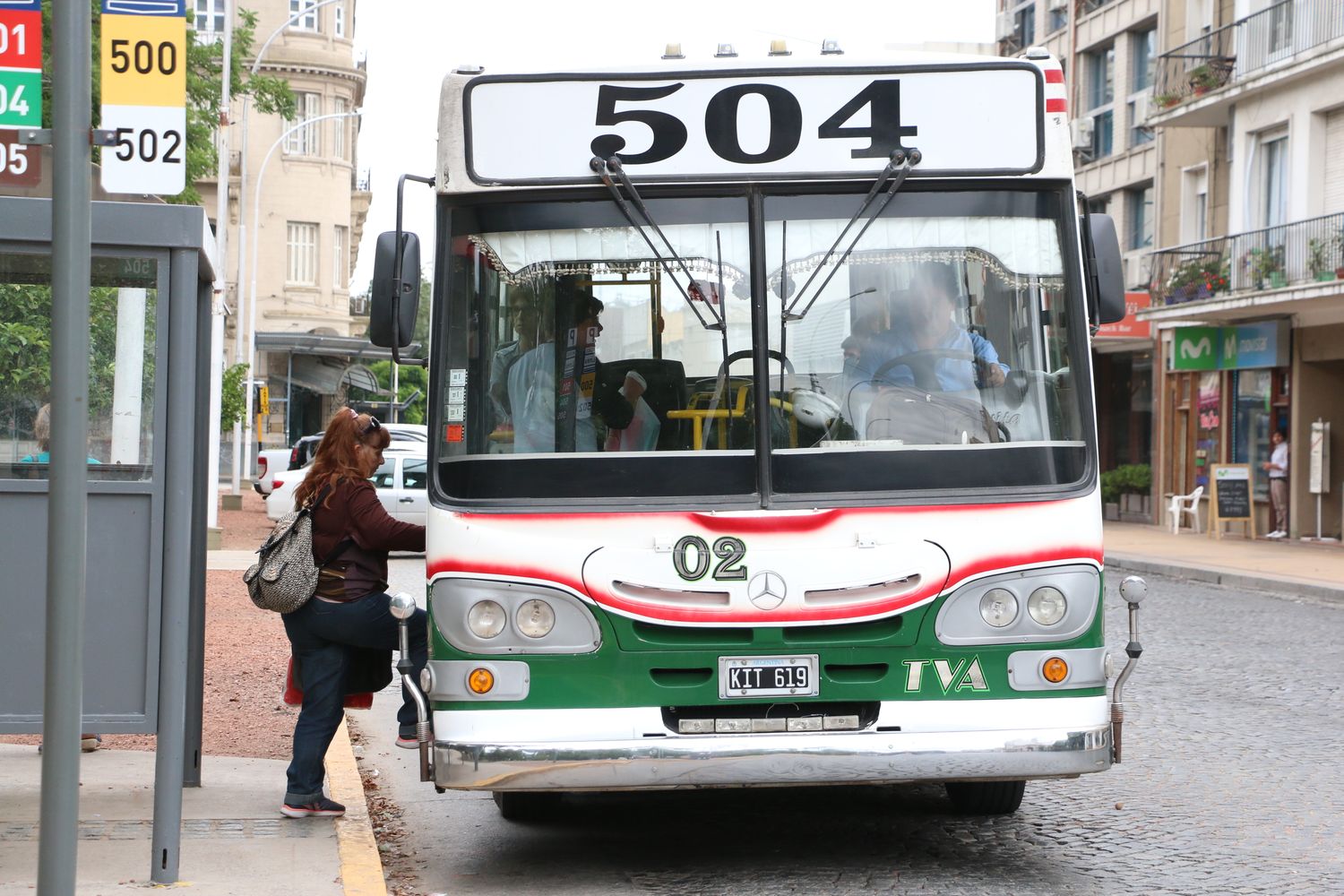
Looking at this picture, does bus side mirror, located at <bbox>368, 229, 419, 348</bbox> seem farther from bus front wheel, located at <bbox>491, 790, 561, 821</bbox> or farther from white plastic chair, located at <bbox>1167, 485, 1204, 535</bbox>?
white plastic chair, located at <bbox>1167, 485, 1204, 535</bbox>

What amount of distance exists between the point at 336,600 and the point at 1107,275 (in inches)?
126

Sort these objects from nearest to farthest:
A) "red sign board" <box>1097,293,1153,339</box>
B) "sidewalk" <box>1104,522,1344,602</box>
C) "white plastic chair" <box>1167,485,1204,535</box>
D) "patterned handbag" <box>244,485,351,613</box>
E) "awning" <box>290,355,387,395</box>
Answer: "patterned handbag" <box>244,485,351,613</box> → "sidewalk" <box>1104,522,1344,602</box> → "white plastic chair" <box>1167,485,1204,535</box> → "red sign board" <box>1097,293,1153,339</box> → "awning" <box>290,355,387,395</box>

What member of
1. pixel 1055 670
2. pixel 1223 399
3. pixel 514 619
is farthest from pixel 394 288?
pixel 1223 399

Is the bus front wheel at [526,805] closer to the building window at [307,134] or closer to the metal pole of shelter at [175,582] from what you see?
the metal pole of shelter at [175,582]

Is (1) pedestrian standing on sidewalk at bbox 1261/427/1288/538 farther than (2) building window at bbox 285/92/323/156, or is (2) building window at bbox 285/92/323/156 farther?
(2) building window at bbox 285/92/323/156

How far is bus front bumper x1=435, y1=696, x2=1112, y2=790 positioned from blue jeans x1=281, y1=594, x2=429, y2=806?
1054 mm

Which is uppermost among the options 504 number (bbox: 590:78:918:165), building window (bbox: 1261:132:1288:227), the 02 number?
building window (bbox: 1261:132:1288:227)

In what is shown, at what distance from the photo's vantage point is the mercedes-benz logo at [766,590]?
6.05 metres

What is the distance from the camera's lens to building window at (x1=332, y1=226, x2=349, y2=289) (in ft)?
197

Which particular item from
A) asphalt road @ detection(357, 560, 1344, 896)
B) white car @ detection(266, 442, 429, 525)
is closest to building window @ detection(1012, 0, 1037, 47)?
white car @ detection(266, 442, 429, 525)

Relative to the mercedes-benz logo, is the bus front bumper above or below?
below

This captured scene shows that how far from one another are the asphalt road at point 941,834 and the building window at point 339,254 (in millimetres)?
51485

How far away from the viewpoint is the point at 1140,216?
126 feet

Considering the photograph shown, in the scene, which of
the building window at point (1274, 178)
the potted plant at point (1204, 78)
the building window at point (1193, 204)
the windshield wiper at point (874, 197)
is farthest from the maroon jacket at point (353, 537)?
the building window at point (1193, 204)
